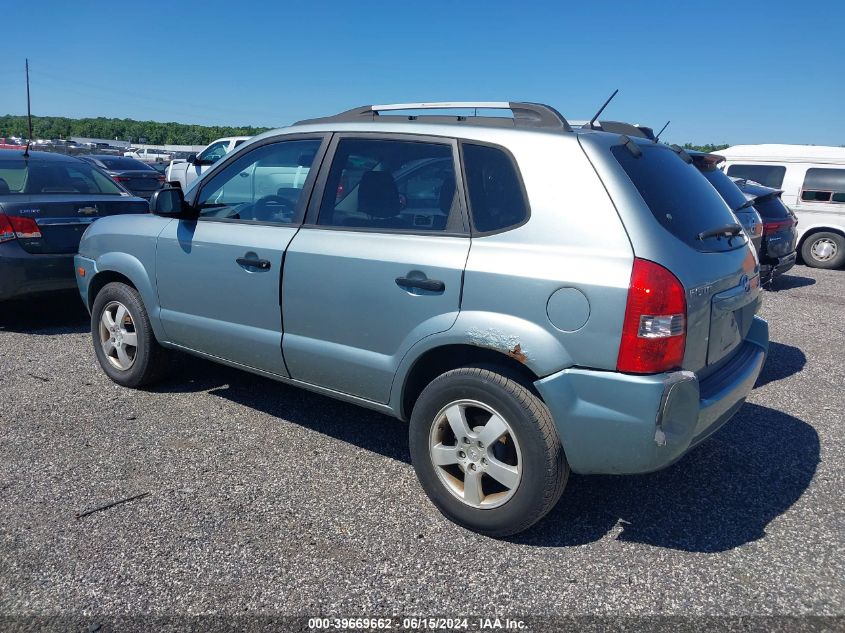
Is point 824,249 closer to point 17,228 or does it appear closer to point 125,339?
point 125,339

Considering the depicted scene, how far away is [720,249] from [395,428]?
7.21ft

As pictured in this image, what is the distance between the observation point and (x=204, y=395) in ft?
16.2

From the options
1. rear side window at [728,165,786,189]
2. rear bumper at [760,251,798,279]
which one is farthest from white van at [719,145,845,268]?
rear bumper at [760,251,798,279]

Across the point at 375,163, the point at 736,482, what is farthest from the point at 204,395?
the point at 736,482

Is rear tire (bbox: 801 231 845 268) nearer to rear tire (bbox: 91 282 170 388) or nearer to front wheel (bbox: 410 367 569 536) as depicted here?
front wheel (bbox: 410 367 569 536)

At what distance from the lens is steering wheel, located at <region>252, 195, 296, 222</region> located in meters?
3.95

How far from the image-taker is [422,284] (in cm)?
323

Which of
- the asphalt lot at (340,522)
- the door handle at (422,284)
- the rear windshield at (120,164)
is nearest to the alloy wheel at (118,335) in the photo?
the asphalt lot at (340,522)

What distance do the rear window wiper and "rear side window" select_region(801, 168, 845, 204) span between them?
10.2 m

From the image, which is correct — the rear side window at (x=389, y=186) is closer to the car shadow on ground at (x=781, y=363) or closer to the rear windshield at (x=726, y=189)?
the car shadow on ground at (x=781, y=363)

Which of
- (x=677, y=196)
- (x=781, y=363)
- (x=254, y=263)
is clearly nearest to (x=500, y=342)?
(x=677, y=196)

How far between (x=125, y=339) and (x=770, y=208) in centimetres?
745

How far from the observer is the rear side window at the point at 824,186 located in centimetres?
1211

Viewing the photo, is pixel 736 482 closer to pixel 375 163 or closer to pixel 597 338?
pixel 597 338
